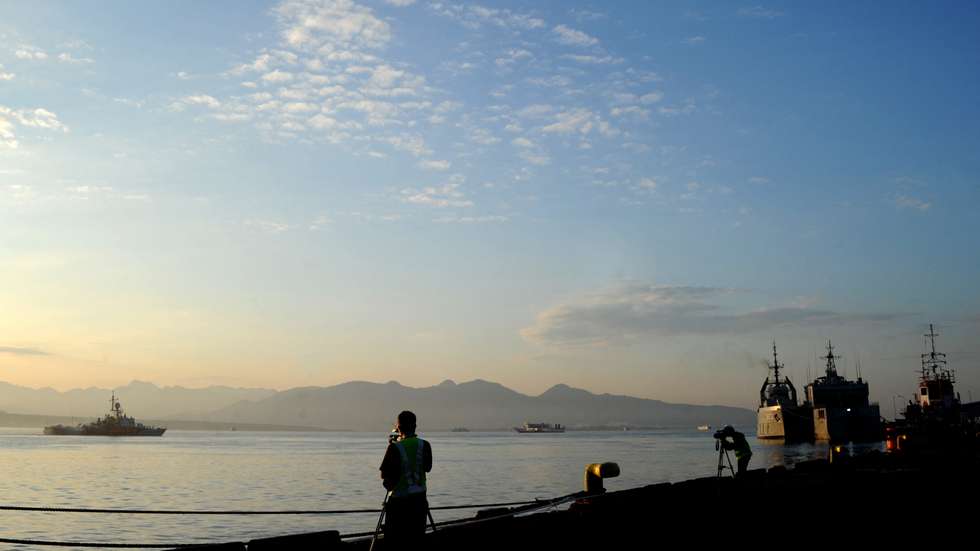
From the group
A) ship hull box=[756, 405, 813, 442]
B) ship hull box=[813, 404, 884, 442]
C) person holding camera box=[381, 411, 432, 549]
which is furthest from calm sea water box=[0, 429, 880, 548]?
ship hull box=[756, 405, 813, 442]

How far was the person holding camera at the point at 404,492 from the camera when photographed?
12438 millimetres

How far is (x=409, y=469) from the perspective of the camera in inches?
493

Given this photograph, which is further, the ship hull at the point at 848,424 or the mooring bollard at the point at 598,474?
the ship hull at the point at 848,424

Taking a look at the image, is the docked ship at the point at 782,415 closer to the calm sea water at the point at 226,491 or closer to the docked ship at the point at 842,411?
the docked ship at the point at 842,411

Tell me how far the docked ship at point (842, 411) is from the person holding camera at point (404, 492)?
139651 millimetres

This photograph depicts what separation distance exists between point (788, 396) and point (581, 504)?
165 meters

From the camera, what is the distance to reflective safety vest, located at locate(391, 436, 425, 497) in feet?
41.0

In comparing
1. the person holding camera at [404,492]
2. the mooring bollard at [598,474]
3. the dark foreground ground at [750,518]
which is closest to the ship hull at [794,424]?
the dark foreground ground at [750,518]

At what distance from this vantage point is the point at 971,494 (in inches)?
981

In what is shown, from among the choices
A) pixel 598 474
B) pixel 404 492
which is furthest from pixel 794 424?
pixel 404 492

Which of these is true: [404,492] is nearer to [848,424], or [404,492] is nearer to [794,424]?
[848,424]

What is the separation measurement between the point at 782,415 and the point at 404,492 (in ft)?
498

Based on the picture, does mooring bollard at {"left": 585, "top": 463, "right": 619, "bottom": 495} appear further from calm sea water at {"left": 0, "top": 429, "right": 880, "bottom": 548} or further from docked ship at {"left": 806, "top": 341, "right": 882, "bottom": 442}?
docked ship at {"left": 806, "top": 341, "right": 882, "bottom": 442}

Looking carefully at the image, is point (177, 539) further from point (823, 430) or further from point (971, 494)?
point (823, 430)
